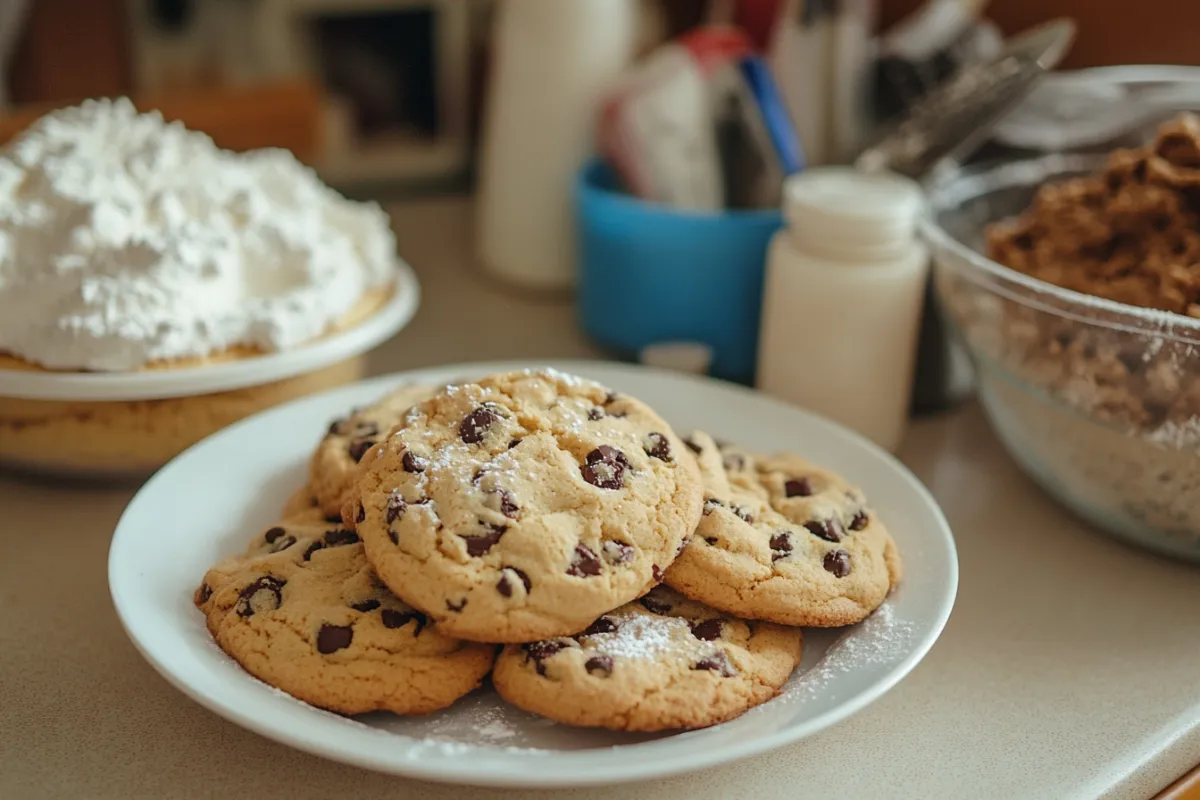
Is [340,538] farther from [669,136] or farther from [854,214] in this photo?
[669,136]

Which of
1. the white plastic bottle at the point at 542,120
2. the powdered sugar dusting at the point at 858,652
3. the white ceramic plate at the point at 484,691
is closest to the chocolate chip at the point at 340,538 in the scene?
the white ceramic plate at the point at 484,691

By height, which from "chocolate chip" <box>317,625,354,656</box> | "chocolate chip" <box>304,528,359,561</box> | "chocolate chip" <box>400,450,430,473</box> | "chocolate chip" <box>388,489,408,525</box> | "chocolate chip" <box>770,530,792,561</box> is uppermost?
"chocolate chip" <box>400,450,430,473</box>

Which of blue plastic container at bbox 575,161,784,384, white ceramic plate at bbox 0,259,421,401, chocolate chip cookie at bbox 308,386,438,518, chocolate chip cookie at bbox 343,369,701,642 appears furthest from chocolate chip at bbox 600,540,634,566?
blue plastic container at bbox 575,161,784,384

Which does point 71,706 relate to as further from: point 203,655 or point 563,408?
point 563,408

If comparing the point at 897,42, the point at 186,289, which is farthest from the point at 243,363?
the point at 897,42

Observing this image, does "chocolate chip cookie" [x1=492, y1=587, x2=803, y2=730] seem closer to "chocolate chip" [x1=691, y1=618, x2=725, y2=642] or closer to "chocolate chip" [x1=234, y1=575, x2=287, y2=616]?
"chocolate chip" [x1=691, y1=618, x2=725, y2=642]
